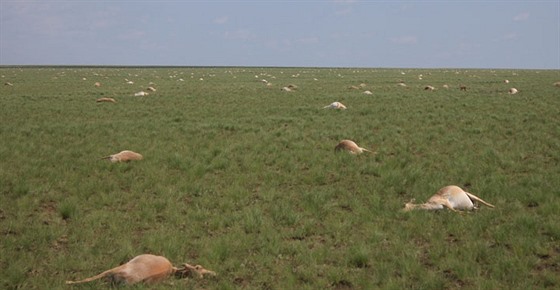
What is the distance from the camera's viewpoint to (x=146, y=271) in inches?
220

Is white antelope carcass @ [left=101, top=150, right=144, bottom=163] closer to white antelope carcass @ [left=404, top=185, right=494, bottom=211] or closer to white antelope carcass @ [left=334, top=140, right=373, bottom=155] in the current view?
white antelope carcass @ [left=334, top=140, right=373, bottom=155]

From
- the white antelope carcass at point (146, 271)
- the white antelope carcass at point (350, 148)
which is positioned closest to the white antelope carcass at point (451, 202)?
the white antelope carcass at point (146, 271)

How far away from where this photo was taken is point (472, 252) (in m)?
6.34

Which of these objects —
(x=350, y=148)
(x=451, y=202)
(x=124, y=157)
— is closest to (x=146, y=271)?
(x=451, y=202)

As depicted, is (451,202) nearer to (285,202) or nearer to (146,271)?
(285,202)

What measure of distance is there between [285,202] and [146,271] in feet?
12.1

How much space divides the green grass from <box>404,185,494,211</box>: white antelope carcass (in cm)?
24

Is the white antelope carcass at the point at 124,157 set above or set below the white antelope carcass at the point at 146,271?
above

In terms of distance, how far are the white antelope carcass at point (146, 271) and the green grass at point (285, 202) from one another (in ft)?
0.47

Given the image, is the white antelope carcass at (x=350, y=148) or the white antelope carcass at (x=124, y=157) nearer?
the white antelope carcass at (x=124, y=157)

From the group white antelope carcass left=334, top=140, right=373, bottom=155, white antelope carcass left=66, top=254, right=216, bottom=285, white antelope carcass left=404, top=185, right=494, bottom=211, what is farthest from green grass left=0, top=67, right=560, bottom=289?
white antelope carcass left=334, top=140, right=373, bottom=155

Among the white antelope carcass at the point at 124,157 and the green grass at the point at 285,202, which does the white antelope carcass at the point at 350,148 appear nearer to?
the green grass at the point at 285,202

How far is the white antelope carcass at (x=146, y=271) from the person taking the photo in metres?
5.53

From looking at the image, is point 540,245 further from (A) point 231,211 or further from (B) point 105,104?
(B) point 105,104
